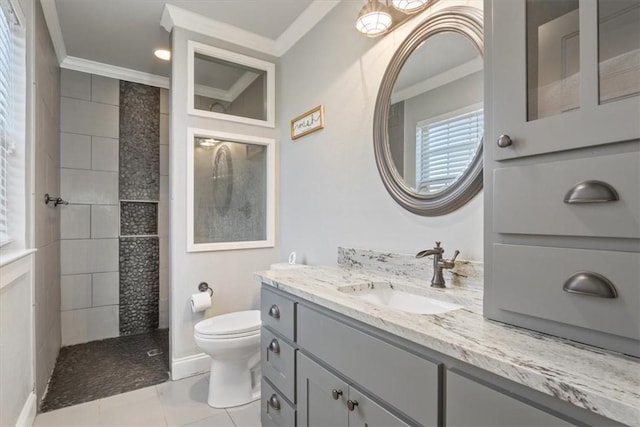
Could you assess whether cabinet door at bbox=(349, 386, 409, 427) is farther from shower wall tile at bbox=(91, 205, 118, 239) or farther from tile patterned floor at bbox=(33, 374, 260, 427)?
shower wall tile at bbox=(91, 205, 118, 239)

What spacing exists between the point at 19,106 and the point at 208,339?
1661 millimetres

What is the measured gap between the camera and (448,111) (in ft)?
4.83

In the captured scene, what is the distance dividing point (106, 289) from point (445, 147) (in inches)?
130

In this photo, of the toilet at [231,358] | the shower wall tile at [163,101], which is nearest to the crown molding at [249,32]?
the shower wall tile at [163,101]

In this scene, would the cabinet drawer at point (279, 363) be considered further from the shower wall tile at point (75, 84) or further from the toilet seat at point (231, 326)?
the shower wall tile at point (75, 84)

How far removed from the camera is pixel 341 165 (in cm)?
211

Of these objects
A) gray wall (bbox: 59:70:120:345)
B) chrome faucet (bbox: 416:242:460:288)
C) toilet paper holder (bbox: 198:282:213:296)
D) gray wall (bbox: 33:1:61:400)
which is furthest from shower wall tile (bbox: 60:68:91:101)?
chrome faucet (bbox: 416:242:460:288)

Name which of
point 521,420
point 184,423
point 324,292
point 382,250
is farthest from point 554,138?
point 184,423

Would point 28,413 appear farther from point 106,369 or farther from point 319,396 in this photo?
point 319,396

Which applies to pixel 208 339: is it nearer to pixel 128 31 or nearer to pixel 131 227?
pixel 131 227

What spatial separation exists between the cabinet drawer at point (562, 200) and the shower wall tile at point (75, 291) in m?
3.52

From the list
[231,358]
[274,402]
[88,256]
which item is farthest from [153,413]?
[88,256]

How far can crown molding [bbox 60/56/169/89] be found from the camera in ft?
9.74

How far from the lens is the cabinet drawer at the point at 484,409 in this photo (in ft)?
1.98
